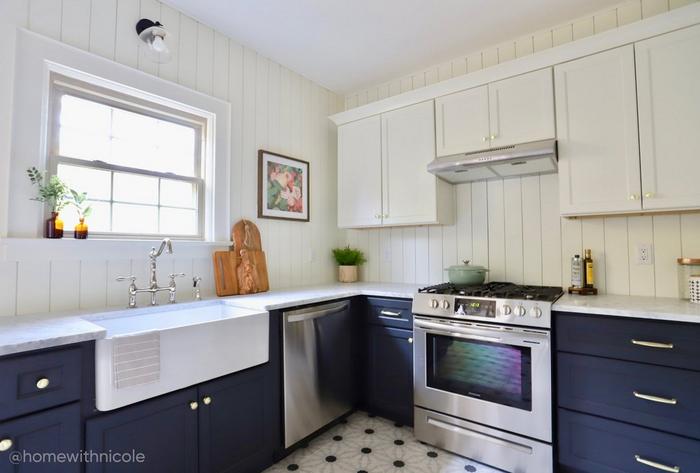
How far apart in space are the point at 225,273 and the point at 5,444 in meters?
1.34

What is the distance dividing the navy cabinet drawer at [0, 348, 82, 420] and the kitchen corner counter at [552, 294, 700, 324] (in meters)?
2.16

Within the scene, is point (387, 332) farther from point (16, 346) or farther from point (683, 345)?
point (16, 346)

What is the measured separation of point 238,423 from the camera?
1.76m

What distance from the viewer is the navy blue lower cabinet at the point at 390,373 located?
7.81 feet

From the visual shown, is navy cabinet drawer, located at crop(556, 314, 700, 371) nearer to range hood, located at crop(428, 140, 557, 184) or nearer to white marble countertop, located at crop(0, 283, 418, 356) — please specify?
range hood, located at crop(428, 140, 557, 184)

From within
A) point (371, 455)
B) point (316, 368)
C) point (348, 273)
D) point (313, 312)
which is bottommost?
point (371, 455)

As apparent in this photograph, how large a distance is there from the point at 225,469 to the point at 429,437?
4.02 feet

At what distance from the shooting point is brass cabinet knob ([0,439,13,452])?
111cm

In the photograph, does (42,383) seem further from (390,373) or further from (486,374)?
(486,374)

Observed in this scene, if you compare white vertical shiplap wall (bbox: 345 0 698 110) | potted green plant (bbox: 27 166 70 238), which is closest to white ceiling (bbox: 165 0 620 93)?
white vertical shiplap wall (bbox: 345 0 698 110)

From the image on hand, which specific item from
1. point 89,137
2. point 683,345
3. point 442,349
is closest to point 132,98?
point 89,137

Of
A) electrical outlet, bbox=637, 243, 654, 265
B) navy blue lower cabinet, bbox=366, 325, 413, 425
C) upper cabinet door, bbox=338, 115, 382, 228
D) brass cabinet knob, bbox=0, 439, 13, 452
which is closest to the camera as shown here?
brass cabinet knob, bbox=0, 439, 13, 452

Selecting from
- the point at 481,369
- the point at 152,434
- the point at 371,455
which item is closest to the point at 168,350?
the point at 152,434

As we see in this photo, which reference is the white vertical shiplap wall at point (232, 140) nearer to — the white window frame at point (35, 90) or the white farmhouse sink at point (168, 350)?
the white window frame at point (35, 90)
